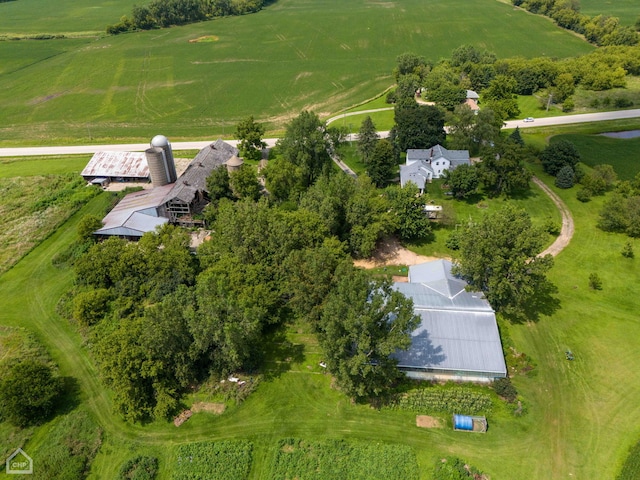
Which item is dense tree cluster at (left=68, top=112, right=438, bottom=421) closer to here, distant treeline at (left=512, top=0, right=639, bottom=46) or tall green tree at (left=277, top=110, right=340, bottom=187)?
tall green tree at (left=277, top=110, right=340, bottom=187)

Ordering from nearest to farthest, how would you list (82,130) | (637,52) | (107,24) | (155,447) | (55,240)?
(155,447)
(55,240)
(82,130)
(637,52)
(107,24)

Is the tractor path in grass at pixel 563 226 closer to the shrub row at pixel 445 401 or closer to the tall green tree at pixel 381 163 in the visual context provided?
the tall green tree at pixel 381 163

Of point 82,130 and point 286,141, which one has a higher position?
point 286,141

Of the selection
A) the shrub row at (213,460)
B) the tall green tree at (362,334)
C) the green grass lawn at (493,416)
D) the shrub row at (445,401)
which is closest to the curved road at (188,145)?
the green grass lawn at (493,416)

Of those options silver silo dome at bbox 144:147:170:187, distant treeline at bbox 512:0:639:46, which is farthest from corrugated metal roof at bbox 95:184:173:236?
distant treeline at bbox 512:0:639:46

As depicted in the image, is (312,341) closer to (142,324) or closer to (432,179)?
(142,324)

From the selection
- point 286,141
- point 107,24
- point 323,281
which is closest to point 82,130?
point 286,141
